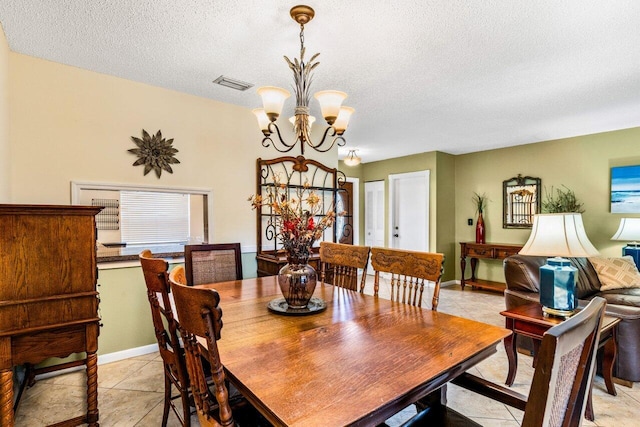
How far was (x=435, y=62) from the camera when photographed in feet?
8.35

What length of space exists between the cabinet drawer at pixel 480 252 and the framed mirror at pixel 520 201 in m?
0.54

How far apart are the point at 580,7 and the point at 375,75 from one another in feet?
4.40

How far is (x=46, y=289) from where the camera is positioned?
5.63ft

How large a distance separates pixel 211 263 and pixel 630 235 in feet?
15.9

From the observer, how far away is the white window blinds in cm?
380

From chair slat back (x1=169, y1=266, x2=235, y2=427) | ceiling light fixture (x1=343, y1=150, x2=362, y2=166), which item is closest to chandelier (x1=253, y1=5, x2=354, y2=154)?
chair slat back (x1=169, y1=266, x2=235, y2=427)

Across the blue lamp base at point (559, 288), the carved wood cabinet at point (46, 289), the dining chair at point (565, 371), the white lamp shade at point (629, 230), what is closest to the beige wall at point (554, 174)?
the white lamp shade at point (629, 230)

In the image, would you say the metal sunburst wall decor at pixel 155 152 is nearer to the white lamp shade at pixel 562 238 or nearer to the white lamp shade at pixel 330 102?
the white lamp shade at pixel 330 102

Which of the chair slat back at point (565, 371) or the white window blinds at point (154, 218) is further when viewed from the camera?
the white window blinds at point (154, 218)

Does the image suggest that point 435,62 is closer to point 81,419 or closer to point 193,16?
point 193,16

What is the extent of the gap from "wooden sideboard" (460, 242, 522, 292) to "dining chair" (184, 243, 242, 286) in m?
4.16

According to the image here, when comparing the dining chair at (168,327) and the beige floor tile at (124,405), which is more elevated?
the dining chair at (168,327)

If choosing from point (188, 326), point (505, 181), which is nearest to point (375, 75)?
point (188, 326)

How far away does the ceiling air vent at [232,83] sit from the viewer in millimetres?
2886
